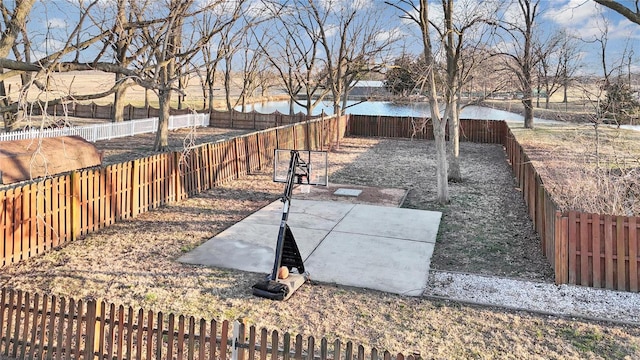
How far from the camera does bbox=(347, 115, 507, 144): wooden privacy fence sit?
28438 millimetres

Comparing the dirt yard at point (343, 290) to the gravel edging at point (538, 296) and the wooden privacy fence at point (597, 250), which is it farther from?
the wooden privacy fence at point (597, 250)

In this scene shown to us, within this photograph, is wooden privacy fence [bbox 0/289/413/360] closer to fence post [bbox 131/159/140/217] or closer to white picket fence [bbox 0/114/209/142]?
fence post [bbox 131/159/140/217]

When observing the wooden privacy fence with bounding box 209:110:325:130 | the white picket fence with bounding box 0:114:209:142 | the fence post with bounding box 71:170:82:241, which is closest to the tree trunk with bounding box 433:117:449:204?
the fence post with bounding box 71:170:82:241

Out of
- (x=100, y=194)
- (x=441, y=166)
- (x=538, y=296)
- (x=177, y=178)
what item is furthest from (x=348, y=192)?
(x=538, y=296)

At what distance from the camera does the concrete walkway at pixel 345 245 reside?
713cm

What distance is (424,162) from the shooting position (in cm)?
1972

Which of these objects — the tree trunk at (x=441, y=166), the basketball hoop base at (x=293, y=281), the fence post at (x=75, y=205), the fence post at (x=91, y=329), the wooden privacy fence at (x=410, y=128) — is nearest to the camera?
the fence post at (x=91, y=329)

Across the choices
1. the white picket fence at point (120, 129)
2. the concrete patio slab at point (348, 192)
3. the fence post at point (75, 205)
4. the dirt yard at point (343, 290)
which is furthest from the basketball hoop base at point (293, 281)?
the white picket fence at point (120, 129)

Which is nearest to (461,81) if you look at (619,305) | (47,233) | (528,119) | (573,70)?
(619,305)

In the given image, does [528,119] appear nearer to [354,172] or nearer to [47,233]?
[354,172]

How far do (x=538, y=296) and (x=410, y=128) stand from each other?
24.1 m

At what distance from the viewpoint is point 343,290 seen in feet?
21.6

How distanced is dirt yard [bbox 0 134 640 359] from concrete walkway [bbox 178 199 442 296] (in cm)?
30

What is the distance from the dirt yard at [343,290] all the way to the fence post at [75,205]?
0.23 meters
